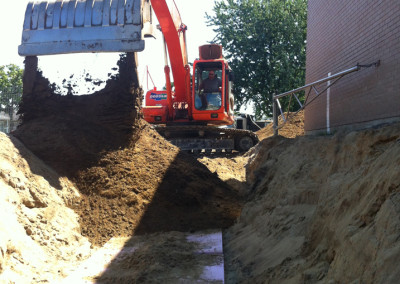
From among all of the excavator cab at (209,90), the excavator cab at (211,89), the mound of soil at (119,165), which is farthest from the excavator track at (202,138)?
the mound of soil at (119,165)

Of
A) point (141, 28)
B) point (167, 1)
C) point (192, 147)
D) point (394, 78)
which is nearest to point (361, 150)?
point (394, 78)

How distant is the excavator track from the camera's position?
1568cm

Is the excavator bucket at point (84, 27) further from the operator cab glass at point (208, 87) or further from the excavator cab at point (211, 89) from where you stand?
the operator cab glass at point (208, 87)

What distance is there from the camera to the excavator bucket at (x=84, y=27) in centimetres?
877

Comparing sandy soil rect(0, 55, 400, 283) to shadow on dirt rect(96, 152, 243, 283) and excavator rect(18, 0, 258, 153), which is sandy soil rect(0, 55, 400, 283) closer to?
shadow on dirt rect(96, 152, 243, 283)

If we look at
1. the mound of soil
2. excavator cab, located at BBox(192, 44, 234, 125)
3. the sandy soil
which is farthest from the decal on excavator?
the mound of soil

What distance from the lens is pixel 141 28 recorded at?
28.8 feet

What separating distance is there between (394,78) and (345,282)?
3.54m

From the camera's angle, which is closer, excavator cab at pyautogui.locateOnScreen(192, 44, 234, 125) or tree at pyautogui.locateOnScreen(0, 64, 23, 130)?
excavator cab at pyautogui.locateOnScreen(192, 44, 234, 125)

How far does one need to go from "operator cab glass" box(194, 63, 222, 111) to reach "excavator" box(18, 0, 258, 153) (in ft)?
0.11

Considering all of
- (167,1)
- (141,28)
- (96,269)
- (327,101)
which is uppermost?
(167,1)

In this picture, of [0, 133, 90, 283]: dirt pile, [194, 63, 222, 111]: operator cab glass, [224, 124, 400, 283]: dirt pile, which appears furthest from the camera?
[194, 63, 222, 111]: operator cab glass

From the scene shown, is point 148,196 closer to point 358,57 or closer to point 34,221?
point 34,221

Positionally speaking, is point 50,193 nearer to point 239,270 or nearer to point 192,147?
point 239,270
